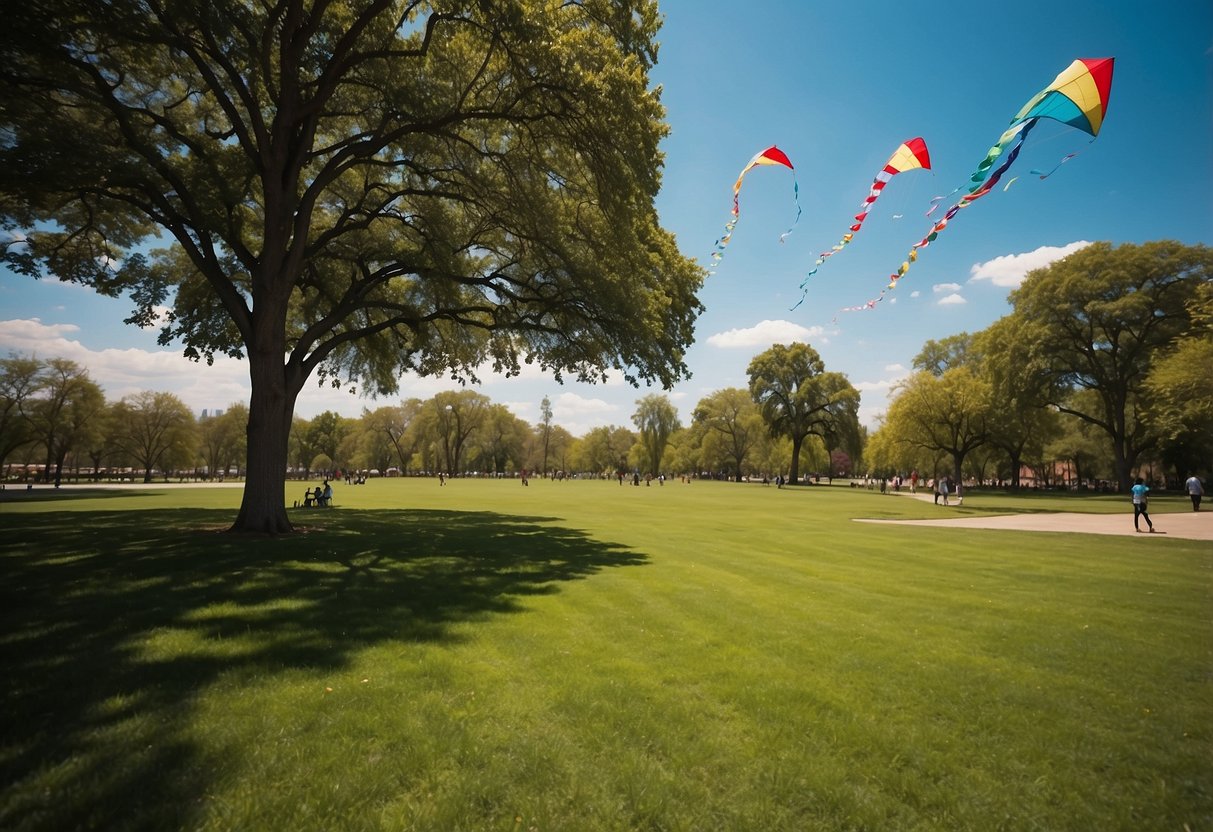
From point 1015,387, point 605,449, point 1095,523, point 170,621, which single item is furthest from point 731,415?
point 170,621

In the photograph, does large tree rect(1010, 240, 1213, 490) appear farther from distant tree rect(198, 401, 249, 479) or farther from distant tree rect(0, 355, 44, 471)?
distant tree rect(198, 401, 249, 479)

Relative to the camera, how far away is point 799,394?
67812 mm

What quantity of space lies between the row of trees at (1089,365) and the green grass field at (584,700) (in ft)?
127

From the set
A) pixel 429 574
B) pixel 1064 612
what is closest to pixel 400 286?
pixel 429 574

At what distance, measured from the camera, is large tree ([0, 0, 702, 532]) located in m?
11.3

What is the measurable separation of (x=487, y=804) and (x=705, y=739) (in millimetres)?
1747

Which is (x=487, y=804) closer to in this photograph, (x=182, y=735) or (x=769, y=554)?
(x=182, y=735)

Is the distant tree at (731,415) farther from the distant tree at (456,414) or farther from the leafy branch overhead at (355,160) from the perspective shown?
→ the leafy branch overhead at (355,160)

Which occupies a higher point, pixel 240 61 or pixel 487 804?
pixel 240 61

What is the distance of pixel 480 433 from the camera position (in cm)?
10856

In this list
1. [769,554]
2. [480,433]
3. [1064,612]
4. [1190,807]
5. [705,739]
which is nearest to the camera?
[1190,807]

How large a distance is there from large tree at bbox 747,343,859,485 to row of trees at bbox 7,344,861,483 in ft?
0.46

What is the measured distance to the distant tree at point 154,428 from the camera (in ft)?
214

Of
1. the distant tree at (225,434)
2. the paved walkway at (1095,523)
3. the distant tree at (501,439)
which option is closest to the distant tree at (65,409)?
the distant tree at (225,434)
